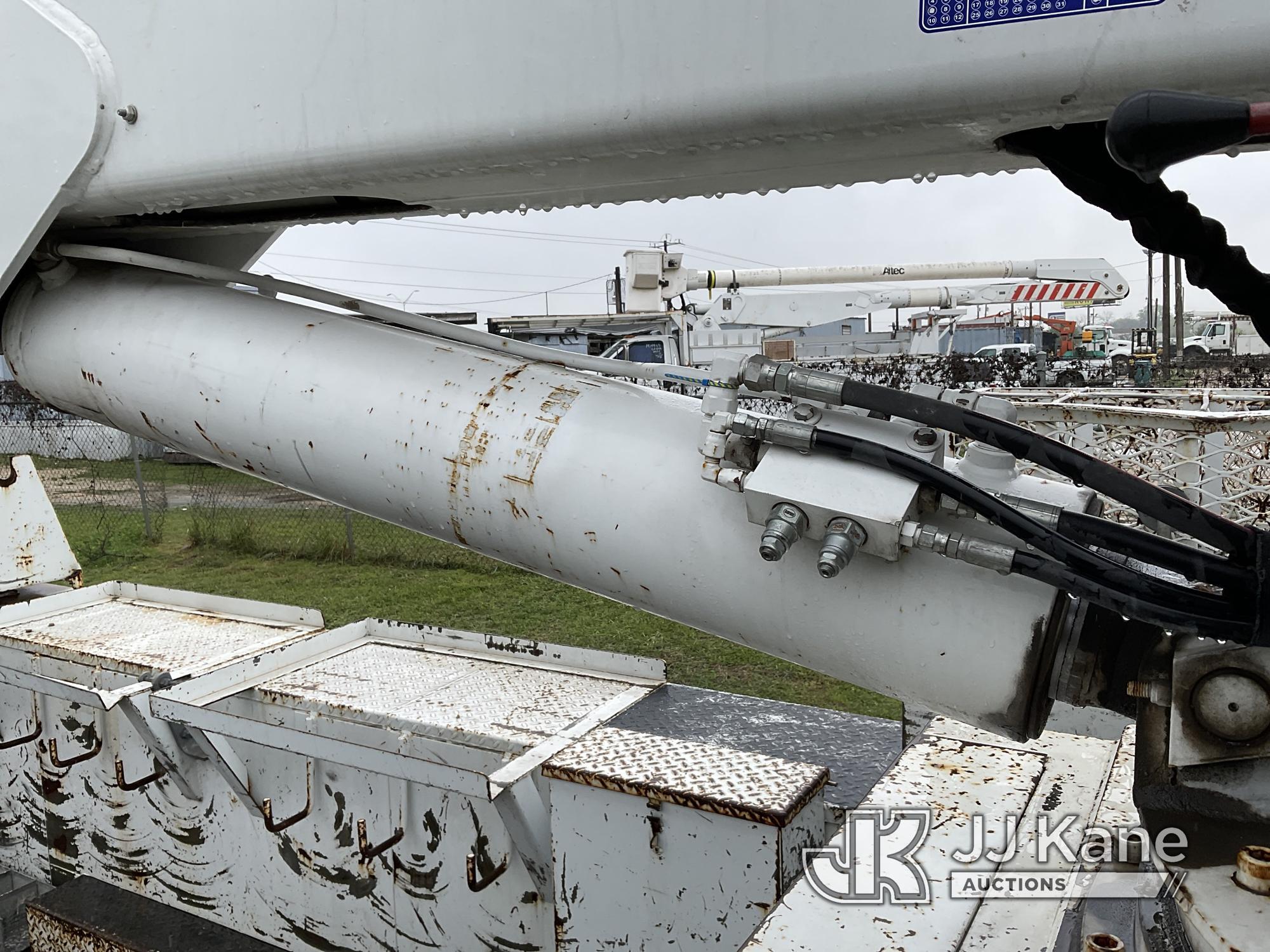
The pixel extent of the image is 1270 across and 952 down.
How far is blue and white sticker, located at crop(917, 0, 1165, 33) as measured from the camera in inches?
32.4

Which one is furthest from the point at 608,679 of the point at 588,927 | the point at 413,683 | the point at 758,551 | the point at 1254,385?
the point at 1254,385

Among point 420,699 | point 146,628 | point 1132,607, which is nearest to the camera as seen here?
point 1132,607

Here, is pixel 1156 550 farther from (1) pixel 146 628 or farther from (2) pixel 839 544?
(1) pixel 146 628

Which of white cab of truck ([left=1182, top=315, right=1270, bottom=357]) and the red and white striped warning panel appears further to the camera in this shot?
white cab of truck ([left=1182, top=315, right=1270, bottom=357])

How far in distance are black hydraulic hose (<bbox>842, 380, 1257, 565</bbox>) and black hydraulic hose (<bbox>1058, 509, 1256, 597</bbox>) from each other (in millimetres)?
21

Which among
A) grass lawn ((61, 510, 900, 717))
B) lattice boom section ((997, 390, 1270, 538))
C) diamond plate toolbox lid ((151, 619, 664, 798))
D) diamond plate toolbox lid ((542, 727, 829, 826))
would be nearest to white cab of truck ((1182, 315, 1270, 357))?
lattice boom section ((997, 390, 1270, 538))

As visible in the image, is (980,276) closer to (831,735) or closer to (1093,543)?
(831,735)

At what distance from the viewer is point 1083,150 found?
3.16ft

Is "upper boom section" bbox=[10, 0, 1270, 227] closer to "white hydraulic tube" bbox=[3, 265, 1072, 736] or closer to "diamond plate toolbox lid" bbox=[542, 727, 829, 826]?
"white hydraulic tube" bbox=[3, 265, 1072, 736]

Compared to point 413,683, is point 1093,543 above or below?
above

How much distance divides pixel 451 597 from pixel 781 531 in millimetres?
6598

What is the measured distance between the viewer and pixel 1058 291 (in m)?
15.6

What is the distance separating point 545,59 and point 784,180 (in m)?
0.35

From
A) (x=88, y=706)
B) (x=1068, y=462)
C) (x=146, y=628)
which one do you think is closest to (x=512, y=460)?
(x=1068, y=462)
